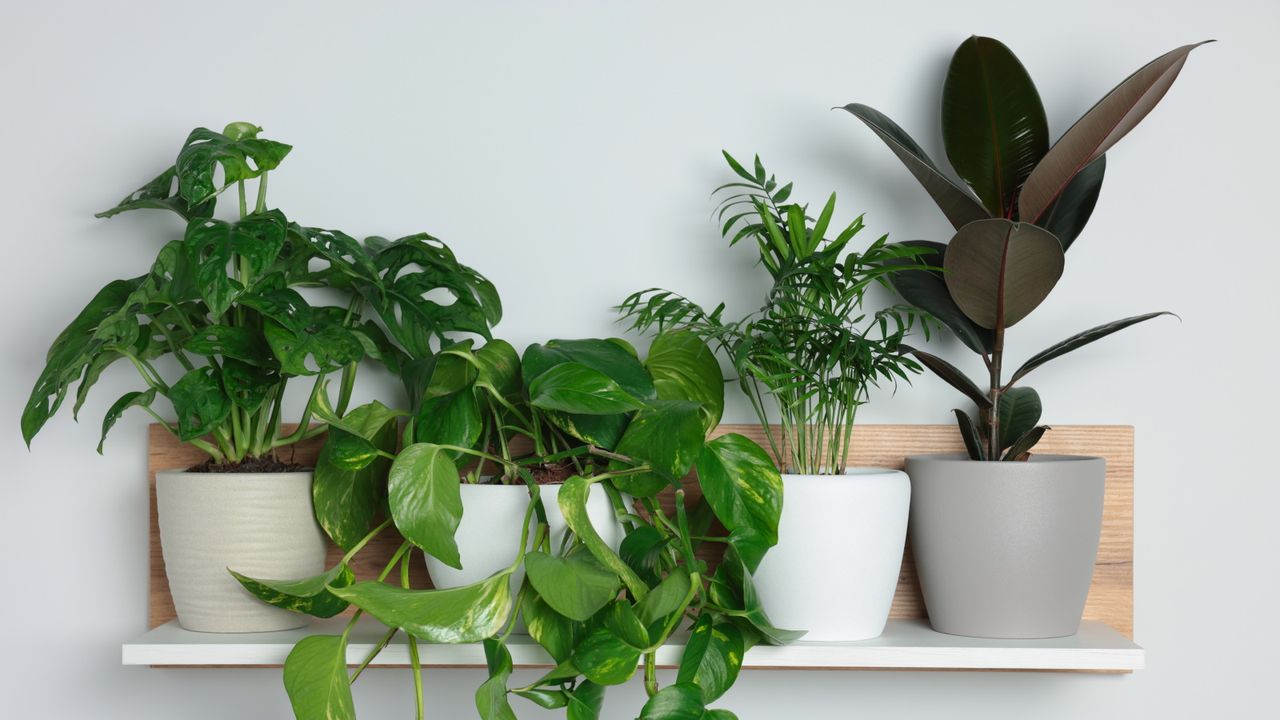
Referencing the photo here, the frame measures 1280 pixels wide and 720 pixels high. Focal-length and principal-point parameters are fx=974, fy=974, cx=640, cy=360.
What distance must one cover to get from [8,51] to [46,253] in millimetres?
244

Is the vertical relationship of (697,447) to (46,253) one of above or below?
below

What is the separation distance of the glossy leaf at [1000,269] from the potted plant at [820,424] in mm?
57

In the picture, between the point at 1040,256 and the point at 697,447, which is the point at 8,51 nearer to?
the point at 697,447

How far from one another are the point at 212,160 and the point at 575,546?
0.47m

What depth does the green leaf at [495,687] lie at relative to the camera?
0.82 m

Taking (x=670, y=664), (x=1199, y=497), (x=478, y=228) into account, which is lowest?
(x=670, y=664)

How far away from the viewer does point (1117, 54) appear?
1.12 metres

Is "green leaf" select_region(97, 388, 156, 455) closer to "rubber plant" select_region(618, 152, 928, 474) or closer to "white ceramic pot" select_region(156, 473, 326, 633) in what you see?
"white ceramic pot" select_region(156, 473, 326, 633)

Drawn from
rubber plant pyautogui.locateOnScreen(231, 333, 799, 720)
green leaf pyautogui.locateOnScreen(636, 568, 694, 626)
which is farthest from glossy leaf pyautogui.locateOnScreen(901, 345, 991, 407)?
green leaf pyautogui.locateOnScreen(636, 568, 694, 626)

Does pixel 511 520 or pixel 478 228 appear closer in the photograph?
pixel 511 520

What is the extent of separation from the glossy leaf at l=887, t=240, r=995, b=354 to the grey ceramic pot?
5.5 inches

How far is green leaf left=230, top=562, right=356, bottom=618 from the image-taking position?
3.02 feet

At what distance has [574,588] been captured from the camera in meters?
0.84

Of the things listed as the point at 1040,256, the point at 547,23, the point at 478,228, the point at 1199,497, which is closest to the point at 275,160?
the point at 478,228
